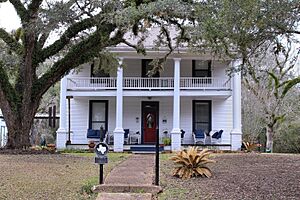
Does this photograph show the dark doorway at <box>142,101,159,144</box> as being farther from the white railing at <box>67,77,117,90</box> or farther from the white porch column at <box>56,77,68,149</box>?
the white porch column at <box>56,77,68,149</box>

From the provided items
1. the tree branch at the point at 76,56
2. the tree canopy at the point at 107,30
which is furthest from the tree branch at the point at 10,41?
the tree branch at the point at 76,56

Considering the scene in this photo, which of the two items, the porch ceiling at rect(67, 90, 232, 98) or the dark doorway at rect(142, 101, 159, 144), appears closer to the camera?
the porch ceiling at rect(67, 90, 232, 98)

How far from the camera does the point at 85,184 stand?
848cm

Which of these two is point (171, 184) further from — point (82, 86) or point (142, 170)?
point (82, 86)

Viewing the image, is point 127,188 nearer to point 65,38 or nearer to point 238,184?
point 238,184

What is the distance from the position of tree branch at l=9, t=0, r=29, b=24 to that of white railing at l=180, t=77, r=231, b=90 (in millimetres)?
9877

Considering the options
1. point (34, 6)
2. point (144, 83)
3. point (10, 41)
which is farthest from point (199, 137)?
point (34, 6)

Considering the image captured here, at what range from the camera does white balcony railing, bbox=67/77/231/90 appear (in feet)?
76.5

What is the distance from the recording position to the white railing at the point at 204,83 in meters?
23.3

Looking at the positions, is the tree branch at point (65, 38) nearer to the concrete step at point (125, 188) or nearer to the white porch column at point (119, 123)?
the white porch column at point (119, 123)

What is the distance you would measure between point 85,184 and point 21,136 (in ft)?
28.2

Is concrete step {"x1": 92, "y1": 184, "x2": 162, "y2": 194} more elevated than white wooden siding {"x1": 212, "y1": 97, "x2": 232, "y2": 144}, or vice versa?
white wooden siding {"x1": 212, "y1": 97, "x2": 232, "y2": 144}

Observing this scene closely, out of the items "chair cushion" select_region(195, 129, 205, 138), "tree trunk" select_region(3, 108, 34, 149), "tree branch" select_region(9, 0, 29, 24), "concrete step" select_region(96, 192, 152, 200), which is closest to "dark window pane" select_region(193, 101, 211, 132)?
"chair cushion" select_region(195, 129, 205, 138)

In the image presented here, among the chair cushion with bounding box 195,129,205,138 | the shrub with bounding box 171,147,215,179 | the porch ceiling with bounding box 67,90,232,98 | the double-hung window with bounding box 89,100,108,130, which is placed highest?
the porch ceiling with bounding box 67,90,232,98
